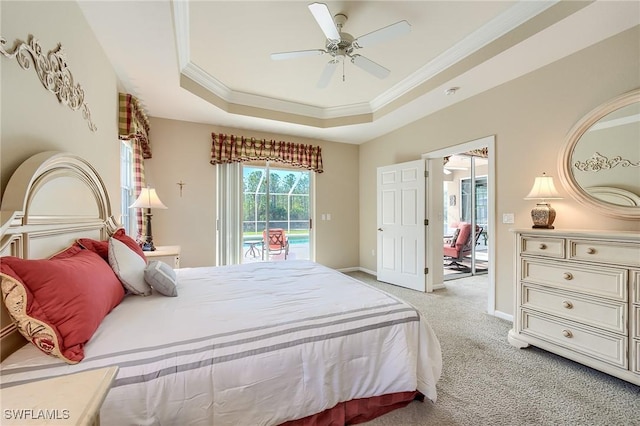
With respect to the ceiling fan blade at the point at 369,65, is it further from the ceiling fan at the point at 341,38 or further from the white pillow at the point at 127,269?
the white pillow at the point at 127,269

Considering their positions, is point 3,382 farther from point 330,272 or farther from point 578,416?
point 578,416

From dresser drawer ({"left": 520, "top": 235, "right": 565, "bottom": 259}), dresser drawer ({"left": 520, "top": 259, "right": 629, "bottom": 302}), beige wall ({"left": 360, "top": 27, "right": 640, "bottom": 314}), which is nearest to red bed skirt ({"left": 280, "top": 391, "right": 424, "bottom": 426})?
dresser drawer ({"left": 520, "top": 259, "right": 629, "bottom": 302})

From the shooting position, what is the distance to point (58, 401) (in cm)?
65

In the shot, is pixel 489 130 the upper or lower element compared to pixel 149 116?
lower

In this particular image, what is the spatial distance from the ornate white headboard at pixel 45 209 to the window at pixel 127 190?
4.74 feet

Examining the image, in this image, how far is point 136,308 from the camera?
1511mm

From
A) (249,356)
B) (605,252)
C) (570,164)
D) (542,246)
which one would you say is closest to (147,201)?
(249,356)

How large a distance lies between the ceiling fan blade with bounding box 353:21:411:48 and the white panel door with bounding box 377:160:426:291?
224 cm

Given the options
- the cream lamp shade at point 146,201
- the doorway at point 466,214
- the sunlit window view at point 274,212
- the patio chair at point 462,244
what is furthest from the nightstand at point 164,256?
the patio chair at point 462,244

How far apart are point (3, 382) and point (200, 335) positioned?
2.02 feet

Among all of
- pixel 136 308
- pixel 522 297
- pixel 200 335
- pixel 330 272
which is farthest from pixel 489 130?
pixel 136 308

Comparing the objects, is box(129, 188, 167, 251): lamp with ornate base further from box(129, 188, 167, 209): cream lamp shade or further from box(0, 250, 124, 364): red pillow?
box(0, 250, 124, 364): red pillow

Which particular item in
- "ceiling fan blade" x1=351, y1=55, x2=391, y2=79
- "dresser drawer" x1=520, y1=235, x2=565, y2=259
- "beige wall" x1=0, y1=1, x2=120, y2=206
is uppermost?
"ceiling fan blade" x1=351, y1=55, x2=391, y2=79

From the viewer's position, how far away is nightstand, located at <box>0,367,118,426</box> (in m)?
0.59
